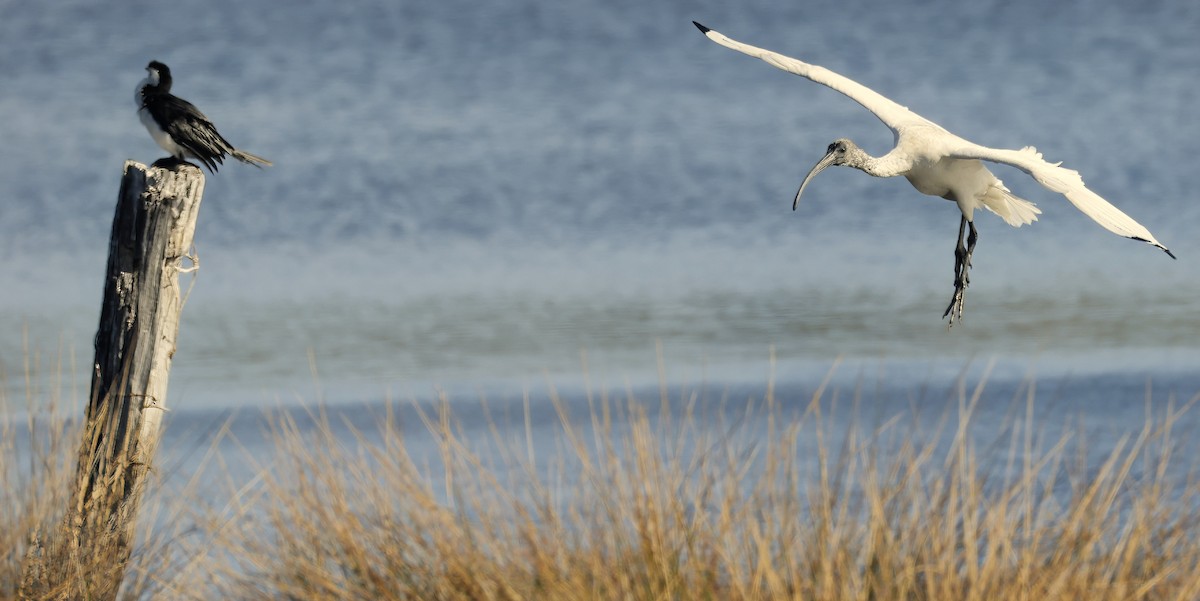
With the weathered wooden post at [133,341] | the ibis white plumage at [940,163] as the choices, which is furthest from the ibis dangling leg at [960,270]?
the weathered wooden post at [133,341]

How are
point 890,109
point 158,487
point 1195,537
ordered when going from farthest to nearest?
point 890,109 < point 158,487 < point 1195,537

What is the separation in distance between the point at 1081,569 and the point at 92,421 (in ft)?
14.6

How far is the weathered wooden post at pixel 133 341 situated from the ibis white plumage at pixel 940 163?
152 inches

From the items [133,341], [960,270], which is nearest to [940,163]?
[960,270]

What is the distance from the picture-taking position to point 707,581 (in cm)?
441

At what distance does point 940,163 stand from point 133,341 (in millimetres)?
5027

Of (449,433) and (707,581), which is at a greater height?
(449,433)

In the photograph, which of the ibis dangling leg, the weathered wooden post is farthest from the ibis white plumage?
the weathered wooden post

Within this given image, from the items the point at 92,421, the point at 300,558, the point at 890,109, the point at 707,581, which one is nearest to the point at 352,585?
the point at 300,558

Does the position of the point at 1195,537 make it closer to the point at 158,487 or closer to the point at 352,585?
the point at 352,585

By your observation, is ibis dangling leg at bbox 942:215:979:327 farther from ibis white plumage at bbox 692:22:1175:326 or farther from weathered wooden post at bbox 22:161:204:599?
weathered wooden post at bbox 22:161:204:599

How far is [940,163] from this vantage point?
8.09 metres

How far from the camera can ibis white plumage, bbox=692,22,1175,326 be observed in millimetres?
7250

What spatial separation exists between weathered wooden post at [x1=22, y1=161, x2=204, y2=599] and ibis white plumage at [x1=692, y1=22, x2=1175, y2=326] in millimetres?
3867
